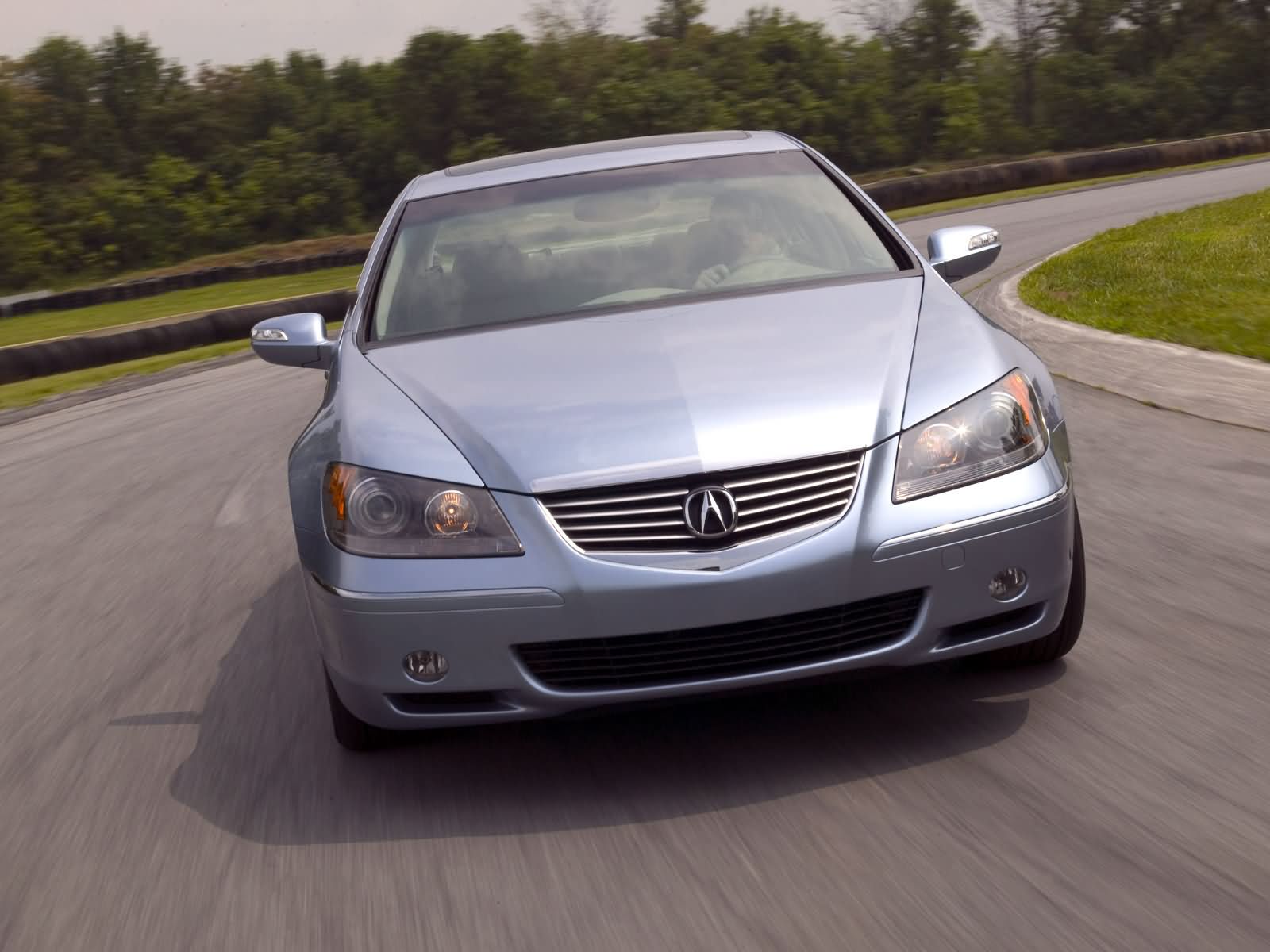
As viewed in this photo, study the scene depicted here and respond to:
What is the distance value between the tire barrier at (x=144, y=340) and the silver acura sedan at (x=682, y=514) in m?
12.4

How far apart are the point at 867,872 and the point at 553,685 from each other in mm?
856

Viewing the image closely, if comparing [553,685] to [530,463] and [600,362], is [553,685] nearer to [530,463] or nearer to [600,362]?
[530,463]

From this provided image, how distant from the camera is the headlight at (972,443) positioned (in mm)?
3592

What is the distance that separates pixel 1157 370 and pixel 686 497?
5.46 m

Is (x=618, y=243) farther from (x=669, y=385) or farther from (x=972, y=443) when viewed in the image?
(x=972, y=443)

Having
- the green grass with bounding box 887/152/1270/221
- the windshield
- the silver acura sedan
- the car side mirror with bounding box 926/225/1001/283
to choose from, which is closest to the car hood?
the silver acura sedan

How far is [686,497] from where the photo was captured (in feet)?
11.5

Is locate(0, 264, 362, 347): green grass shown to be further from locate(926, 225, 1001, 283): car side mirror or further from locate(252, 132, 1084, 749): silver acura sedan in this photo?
locate(252, 132, 1084, 749): silver acura sedan

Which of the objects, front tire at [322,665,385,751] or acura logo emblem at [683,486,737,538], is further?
front tire at [322,665,385,751]

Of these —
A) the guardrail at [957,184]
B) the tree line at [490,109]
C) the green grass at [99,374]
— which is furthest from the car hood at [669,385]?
the tree line at [490,109]

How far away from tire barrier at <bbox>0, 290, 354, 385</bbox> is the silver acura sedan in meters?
12.4

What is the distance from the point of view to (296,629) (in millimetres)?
5398

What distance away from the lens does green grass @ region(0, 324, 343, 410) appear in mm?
14812

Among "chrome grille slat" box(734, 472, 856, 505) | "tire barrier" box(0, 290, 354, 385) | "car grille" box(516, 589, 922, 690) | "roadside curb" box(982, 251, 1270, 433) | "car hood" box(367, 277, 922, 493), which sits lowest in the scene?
"tire barrier" box(0, 290, 354, 385)
